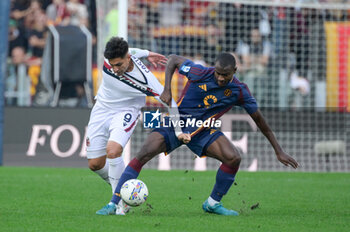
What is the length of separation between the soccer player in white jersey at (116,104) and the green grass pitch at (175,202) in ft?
1.73

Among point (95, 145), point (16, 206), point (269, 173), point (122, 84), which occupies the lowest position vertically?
point (269, 173)

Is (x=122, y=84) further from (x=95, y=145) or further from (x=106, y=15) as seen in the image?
(x=106, y=15)

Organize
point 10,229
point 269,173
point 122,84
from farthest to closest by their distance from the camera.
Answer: point 269,173 → point 122,84 → point 10,229

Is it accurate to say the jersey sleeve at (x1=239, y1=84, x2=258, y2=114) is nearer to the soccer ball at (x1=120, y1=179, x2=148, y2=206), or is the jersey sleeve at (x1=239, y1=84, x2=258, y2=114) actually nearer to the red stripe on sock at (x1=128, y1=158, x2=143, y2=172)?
the red stripe on sock at (x1=128, y1=158, x2=143, y2=172)

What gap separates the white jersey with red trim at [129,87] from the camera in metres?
7.18

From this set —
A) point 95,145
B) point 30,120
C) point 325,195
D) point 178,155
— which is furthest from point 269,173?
point 95,145

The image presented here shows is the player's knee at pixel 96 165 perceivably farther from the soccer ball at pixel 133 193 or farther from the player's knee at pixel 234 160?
the player's knee at pixel 234 160

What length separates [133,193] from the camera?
6.69 metres

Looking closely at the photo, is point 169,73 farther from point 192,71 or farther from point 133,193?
point 133,193

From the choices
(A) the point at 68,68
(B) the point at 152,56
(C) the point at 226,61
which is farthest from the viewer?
(A) the point at 68,68

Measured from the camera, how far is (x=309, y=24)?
1546cm

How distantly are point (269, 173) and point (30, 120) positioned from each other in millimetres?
4386

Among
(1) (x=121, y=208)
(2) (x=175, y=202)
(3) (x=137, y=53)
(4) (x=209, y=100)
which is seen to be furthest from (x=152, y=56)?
(1) (x=121, y=208)

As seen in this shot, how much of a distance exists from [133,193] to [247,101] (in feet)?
5.11
